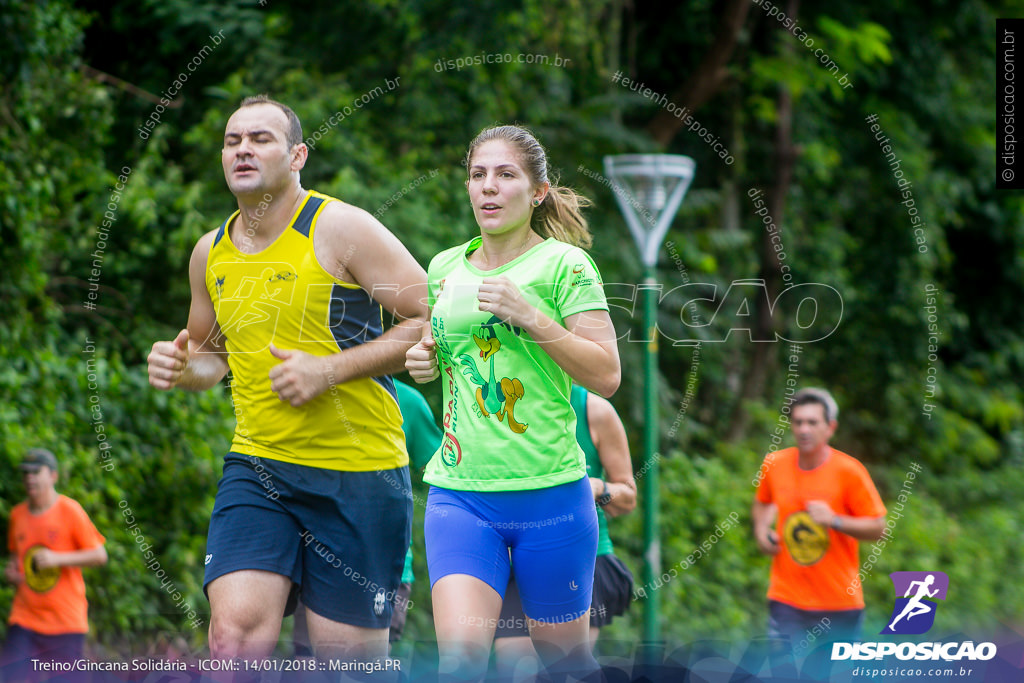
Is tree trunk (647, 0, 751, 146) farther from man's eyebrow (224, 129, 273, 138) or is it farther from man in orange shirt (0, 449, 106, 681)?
man's eyebrow (224, 129, 273, 138)

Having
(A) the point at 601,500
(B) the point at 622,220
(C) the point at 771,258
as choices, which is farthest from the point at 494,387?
(C) the point at 771,258

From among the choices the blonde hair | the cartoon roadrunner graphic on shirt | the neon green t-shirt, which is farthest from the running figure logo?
the blonde hair

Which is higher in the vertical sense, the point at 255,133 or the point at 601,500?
the point at 255,133

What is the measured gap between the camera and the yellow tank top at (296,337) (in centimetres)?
316

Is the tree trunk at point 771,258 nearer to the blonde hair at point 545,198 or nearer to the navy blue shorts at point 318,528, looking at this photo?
the blonde hair at point 545,198

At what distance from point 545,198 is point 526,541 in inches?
41.6

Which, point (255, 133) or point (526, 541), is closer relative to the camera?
point (526, 541)

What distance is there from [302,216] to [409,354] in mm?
634

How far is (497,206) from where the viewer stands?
2900 mm

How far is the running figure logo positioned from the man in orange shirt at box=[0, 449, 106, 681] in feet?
11.8

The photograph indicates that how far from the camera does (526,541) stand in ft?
9.56

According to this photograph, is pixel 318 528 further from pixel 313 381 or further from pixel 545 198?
pixel 545 198

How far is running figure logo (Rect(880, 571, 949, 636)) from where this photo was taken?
11.3ft

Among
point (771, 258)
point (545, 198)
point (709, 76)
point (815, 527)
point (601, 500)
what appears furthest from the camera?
point (771, 258)
